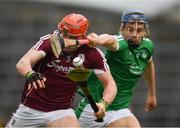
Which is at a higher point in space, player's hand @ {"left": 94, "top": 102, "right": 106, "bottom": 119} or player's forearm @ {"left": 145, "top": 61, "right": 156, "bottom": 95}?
player's hand @ {"left": 94, "top": 102, "right": 106, "bottom": 119}

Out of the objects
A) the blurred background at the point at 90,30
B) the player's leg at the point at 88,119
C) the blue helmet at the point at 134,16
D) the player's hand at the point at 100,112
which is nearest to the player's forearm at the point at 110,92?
the player's hand at the point at 100,112

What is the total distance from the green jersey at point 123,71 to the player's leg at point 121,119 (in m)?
0.08

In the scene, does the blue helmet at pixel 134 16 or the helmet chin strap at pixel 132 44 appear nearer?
the helmet chin strap at pixel 132 44

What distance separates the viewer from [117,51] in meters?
13.8

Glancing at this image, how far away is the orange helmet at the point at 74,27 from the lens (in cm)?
1299

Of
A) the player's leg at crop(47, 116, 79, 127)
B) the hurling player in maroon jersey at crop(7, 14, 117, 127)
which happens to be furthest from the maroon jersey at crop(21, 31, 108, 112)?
the player's leg at crop(47, 116, 79, 127)

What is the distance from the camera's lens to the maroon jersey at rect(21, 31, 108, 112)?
514 inches

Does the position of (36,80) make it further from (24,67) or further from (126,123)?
(126,123)

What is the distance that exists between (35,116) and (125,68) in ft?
4.30

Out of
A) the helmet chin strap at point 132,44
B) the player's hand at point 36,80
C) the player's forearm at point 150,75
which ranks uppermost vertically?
the player's hand at point 36,80

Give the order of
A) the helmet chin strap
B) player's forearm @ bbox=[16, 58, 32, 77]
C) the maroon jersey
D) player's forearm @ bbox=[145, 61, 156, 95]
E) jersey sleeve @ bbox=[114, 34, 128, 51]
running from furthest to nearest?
player's forearm @ bbox=[145, 61, 156, 95] < the helmet chin strap < jersey sleeve @ bbox=[114, 34, 128, 51] < the maroon jersey < player's forearm @ bbox=[16, 58, 32, 77]

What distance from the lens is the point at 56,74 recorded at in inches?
518

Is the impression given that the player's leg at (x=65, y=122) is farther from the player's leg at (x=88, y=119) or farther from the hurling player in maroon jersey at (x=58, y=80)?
the player's leg at (x=88, y=119)

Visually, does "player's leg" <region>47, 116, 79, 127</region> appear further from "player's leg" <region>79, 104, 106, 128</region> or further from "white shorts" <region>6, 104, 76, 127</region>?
"player's leg" <region>79, 104, 106, 128</region>
